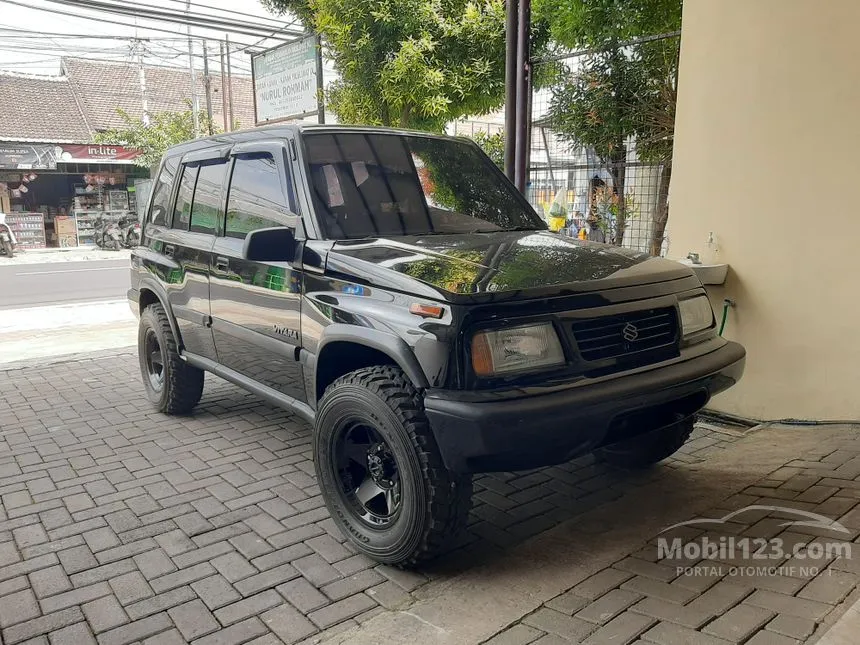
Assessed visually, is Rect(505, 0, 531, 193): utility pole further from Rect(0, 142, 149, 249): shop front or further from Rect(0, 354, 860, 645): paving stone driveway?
Rect(0, 142, 149, 249): shop front

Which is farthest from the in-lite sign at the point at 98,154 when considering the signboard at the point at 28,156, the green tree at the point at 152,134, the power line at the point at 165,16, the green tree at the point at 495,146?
the green tree at the point at 495,146

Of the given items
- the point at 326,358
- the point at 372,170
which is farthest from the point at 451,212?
the point at 326,358

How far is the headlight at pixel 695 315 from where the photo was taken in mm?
3195

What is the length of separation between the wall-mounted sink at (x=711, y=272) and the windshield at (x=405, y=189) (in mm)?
1263

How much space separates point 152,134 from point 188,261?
22482mm

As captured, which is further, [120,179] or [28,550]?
[120,179]

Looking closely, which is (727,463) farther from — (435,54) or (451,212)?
(435,54)

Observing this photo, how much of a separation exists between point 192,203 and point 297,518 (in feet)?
7.71

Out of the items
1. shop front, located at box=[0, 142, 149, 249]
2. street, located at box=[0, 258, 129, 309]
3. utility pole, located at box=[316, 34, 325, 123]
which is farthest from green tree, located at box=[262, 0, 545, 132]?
shop front, located at box=[0, 142, 149, 249]

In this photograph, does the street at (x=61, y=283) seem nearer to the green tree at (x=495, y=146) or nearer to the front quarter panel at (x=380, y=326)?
the green tree at (x=495, y=146)

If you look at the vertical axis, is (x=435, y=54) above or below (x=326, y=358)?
above

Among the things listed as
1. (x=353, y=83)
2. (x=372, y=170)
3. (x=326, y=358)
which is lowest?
(x=326, y=358)

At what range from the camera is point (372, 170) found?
145 inches

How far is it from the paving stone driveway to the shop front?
73.7 feet
